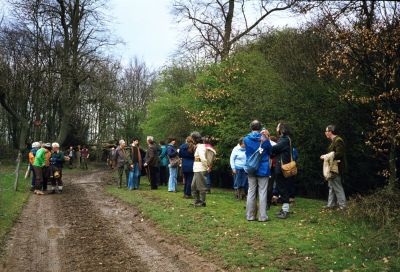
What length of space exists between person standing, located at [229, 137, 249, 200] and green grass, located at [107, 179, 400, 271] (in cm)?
235

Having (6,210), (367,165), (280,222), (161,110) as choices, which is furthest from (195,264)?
(161,110)

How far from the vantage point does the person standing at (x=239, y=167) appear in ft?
44.6

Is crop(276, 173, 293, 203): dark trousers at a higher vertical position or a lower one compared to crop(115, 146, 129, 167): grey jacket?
lower

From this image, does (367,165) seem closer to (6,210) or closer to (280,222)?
(280,222)

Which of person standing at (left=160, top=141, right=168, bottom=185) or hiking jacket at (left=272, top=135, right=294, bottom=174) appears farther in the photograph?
person standing at (left=160, top=141, right=168, bottom=185)

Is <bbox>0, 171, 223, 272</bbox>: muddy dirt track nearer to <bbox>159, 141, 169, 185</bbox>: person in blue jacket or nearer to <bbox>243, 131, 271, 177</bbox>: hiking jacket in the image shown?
<bbox>243, 131, 271, 177</bbox>: hiking jacket

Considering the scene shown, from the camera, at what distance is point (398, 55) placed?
10734mm

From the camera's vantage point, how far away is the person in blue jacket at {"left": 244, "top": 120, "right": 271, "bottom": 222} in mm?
9477

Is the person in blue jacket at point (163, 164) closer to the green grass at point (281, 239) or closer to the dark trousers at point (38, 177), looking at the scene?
the dark trousers at point (38, 177)

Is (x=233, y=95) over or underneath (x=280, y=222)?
over

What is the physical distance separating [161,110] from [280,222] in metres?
16.5

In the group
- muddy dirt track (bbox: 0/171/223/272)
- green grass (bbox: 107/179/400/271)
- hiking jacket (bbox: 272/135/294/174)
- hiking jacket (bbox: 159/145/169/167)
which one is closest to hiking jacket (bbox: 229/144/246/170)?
green grass (bbox: 107/179/400/271)

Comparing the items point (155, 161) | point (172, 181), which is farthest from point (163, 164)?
point (172, 181)

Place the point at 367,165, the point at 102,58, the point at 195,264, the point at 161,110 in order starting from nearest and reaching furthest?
the point at 195,264 → the point at 367,165 → the point at 161,110 → the point at 102,58
